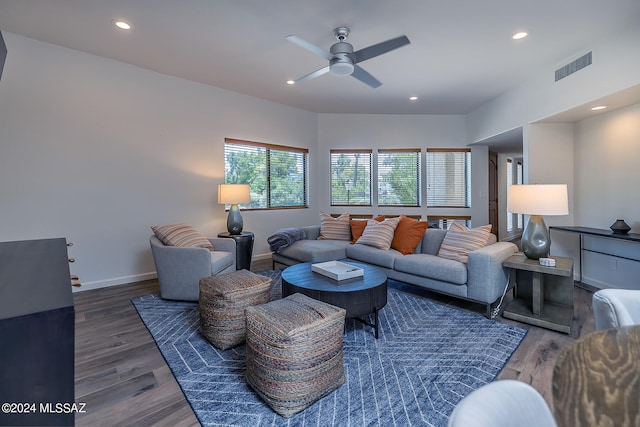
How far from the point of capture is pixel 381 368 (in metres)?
2.02

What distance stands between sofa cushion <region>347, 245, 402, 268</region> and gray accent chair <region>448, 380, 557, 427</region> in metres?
2.90

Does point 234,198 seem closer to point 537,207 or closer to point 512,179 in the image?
point 537,207

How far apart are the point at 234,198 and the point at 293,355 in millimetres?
3024

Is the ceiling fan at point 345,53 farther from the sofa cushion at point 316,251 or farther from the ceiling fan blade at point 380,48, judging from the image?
the sofa cushion at point 316,251

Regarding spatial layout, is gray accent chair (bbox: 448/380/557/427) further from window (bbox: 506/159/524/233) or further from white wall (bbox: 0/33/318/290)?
window (bbox: 506/159/524/233)

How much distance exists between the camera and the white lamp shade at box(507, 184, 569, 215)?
8.56 ft

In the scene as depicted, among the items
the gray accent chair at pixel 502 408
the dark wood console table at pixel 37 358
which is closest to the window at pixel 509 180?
the gray accent chair at pixel 502 408

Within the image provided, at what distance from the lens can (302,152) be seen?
5.99 meters

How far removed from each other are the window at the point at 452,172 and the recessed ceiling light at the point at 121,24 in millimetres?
5230

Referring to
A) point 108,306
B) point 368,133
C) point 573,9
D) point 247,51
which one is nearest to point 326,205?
point 368,133

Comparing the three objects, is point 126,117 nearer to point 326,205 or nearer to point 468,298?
point 326,205

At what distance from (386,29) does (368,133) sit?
3.26m

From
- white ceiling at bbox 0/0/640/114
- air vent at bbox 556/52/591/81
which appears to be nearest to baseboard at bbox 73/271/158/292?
white ceiling at bbox 0/0/640/114

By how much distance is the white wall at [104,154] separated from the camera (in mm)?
A: 3250
